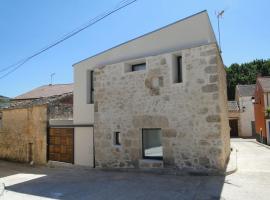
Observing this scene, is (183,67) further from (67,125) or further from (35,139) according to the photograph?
(35,139)

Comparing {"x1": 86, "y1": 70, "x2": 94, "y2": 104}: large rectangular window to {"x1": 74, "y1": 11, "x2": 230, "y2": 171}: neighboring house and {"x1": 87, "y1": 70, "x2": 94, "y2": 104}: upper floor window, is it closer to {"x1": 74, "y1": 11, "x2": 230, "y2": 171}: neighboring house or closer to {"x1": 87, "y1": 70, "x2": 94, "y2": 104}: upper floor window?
{"x1": 87, "y1": 70, "x2": 94, "y2": 104}: upper floor window

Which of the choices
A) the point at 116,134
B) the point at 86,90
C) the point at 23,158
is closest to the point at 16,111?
the point at 23,158

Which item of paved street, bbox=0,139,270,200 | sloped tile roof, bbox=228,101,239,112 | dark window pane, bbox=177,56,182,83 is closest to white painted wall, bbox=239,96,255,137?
sloped tile roof, bbox=228,101,239,112

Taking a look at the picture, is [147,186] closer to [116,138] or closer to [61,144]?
[116,138]

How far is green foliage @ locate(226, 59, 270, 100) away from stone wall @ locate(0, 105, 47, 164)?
35.7m

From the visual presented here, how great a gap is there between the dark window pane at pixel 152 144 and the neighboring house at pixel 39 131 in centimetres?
442

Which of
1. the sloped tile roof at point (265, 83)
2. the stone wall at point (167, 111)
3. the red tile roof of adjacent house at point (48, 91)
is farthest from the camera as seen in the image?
the red tile roof of adjacent house at point (48, 91)

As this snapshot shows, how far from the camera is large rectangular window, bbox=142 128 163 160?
33.5 feet

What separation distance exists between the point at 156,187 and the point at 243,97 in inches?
1120

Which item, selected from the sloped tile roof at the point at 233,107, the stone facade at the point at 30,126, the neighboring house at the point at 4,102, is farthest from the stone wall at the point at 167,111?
the sloped tile roof at the point at 233,107

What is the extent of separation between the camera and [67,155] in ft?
44.3

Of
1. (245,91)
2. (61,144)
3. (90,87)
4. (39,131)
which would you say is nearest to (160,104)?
(90,87)

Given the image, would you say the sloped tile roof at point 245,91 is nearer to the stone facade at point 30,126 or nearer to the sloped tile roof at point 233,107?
the sloped tile roof at point 233,107

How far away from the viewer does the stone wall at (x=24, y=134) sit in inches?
599
